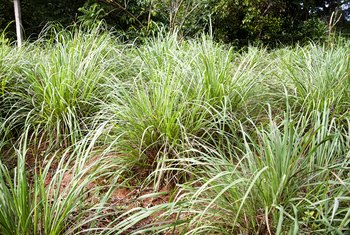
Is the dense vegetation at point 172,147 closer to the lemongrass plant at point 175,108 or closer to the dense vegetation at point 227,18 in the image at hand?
the lemongrass plant at point 175,108

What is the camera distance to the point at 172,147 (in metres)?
1.72

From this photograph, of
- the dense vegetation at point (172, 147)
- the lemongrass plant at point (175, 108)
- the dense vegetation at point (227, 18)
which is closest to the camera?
the dense vegetation at point (172, 147)

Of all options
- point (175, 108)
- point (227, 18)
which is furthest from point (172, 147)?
point (227, 18)

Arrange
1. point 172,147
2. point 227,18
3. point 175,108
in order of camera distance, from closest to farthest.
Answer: point 172,147
point 175,108
point 227,18

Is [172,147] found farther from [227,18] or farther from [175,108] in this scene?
[227,18]

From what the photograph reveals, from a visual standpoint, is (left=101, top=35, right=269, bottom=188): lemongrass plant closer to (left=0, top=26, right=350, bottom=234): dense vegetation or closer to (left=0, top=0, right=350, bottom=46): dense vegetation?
(left=0, top=26, right=350, bottom=234): dense vegetation

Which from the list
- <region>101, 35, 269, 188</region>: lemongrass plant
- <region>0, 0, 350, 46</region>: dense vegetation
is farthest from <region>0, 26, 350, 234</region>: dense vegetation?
<region>0, 0, 350, 46</region>: dense vegetation

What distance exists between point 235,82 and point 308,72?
0.68 m

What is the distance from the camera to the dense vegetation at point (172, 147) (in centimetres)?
120

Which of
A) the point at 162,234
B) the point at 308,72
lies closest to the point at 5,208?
the point at 162,234

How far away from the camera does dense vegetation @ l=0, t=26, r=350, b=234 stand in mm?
1196

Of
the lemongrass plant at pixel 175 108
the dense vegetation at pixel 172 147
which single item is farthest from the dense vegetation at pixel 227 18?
the lemongrass plant at pixel 175 108

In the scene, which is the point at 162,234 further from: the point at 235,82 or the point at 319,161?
the point at 235,82

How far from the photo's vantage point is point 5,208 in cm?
114
